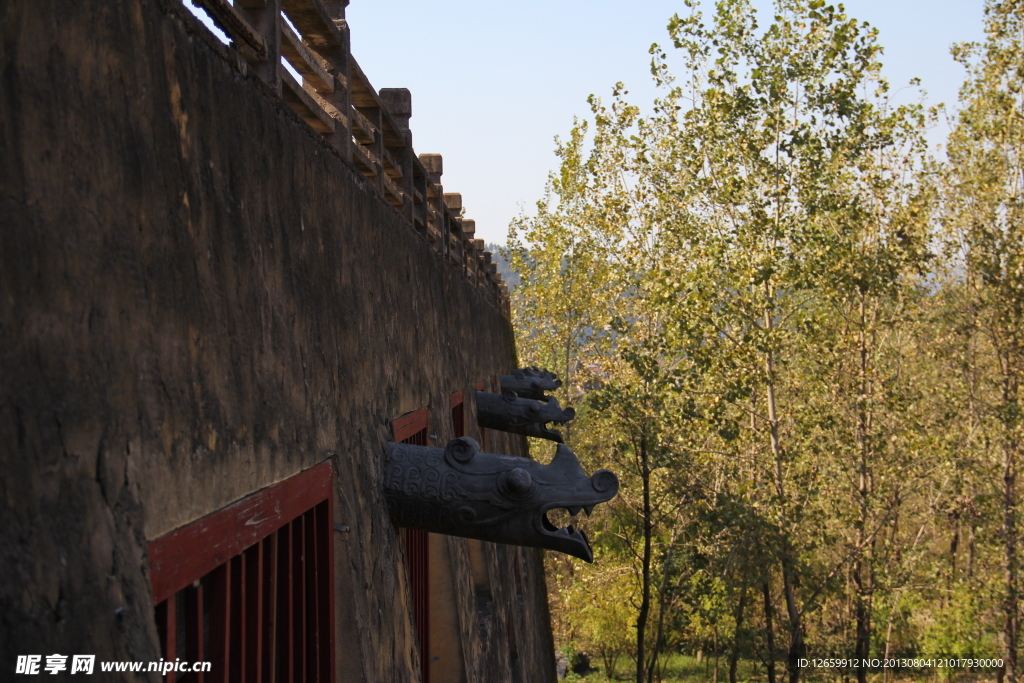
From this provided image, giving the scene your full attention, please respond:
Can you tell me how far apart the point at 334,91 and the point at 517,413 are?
4993mm

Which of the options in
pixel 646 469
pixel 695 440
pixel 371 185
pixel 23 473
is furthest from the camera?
pixel 695 440

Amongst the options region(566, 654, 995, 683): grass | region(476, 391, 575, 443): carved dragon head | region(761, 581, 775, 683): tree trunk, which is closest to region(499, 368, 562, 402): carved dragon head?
region(476, 391, 575, 443): carved dragon head

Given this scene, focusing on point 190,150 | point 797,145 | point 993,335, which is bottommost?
point 993,335

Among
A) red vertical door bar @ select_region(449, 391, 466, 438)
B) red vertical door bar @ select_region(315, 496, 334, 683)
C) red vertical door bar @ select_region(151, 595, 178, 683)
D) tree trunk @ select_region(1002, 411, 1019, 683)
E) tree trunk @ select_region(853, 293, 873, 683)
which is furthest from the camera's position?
tree trunk @ select_region(1002, 411, 1019, 683)

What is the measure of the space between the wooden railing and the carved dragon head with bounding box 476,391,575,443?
1622mm

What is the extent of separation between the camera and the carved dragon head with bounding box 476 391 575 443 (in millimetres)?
7785

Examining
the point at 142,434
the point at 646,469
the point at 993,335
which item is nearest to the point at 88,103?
the point at 142,434

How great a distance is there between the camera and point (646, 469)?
13.8 meters

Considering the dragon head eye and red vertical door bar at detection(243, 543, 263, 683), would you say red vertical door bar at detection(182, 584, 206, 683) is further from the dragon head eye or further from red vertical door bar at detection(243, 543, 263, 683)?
the dragon head eye

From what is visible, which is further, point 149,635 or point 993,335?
point 993,335

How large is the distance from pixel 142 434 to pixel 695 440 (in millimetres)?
13699

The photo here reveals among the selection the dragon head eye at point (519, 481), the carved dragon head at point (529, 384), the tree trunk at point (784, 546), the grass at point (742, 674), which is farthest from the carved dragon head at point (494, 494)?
the grass at point (742, 674)

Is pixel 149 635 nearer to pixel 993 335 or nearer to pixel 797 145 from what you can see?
pixel 797 145

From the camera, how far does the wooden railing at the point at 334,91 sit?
111 inches
